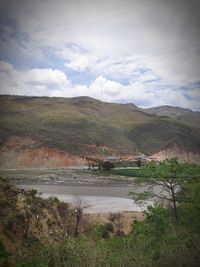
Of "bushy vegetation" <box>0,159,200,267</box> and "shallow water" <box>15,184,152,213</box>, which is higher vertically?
"bushy vegetation" <box>0,159,200,267</box>

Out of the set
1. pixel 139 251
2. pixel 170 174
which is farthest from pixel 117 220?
pixel 139 251

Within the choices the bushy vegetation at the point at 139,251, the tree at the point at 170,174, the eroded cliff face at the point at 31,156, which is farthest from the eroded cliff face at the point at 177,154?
the bushy vegetation at the point at 139,251

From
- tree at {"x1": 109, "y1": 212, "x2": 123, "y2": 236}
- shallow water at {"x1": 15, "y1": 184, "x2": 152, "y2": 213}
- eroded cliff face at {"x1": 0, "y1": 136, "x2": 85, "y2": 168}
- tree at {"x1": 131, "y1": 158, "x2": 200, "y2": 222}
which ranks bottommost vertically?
tree at {"x1": 109, "y1": 212, "x2": 123, "y2": 236}

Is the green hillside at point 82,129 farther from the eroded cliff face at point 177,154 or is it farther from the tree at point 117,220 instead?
the tree at point 117,220

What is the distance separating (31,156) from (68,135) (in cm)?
1435

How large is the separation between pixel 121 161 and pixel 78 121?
26.4m

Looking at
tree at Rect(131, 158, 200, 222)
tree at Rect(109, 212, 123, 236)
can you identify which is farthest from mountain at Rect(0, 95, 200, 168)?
tree at Rect(131, 158, 200, 222)

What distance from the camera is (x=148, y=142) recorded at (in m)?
88.8

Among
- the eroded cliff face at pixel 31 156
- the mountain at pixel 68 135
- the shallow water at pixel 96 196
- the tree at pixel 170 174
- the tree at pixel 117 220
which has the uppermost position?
the mountain at pixel 68 135

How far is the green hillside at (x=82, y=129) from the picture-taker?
72438mm

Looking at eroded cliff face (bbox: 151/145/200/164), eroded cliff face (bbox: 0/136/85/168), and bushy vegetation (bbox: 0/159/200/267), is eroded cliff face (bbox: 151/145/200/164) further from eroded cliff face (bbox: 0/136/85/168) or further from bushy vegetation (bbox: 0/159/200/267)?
bushy vegetation (bbox: 0/159/200/267)

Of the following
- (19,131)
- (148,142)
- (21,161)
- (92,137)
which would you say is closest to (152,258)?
(21,161)

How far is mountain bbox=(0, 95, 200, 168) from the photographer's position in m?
66.4

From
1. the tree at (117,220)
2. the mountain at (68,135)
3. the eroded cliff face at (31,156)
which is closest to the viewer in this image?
the tree at (117,220)
